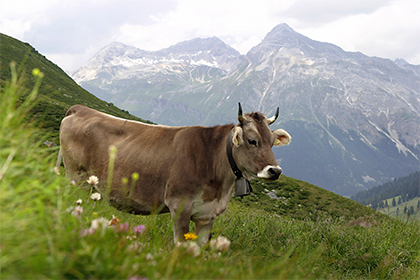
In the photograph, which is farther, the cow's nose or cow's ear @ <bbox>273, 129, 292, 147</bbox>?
cow's ear @ <bbox>273, 129, 292, 147</bbox>

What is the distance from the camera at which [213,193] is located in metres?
6.01

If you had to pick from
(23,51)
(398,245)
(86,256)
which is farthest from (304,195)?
(23,51)

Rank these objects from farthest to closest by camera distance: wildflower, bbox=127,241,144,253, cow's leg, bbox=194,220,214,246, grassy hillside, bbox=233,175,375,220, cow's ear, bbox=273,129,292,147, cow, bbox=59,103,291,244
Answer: grassy hillside, bbox=233,175,375,220 < cow's ear, bbox=273,129,292,147 < cow's leg, bbox=194,220,214,246 < cow, bbox=59,103,291,244 < wildflower, bbox=127,241,144,253

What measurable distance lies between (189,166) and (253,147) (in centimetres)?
135

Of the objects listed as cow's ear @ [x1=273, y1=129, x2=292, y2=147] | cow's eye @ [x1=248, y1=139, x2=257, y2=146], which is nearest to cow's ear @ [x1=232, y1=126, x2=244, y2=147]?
cow's eye @ [x1=248, y1=139, x2=257, y2=146]

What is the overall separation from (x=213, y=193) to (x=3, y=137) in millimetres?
3993

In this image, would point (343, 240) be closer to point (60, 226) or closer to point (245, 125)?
point (245, 125)

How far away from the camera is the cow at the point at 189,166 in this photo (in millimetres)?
5824

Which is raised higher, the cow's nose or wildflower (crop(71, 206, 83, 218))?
the cow's nose

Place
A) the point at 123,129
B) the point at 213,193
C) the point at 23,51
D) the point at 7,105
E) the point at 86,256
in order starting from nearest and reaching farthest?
the point at 86,256, the point at 7,105, the point at 213,193, the point at 123,129, the point at 23,51

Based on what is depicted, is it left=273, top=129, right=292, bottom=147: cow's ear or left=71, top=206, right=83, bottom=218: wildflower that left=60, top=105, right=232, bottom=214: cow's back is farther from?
left=71, top=206, right=83, bottom=218: wildflower

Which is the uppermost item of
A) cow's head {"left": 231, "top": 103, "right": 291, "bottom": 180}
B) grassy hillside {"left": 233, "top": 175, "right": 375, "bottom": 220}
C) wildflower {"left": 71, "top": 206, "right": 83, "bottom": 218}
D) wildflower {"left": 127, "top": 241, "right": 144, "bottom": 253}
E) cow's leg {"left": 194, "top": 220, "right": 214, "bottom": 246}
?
cow's head {"left": 231, "top": 103, "right": 291, "bottom": 180}

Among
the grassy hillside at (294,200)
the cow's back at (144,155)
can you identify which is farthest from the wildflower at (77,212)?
the grassy hillside at (294,200)

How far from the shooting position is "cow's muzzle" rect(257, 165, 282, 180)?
5.45 m
